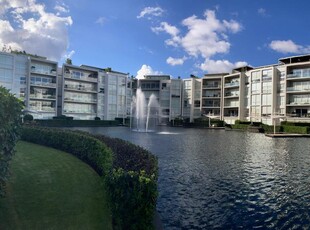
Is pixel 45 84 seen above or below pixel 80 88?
below

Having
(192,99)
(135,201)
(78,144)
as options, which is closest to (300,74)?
(192,99)

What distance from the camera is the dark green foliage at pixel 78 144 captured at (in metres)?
11.9

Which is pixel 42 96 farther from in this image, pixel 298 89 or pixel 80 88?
pixel 298 89

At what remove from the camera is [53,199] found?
8680mm

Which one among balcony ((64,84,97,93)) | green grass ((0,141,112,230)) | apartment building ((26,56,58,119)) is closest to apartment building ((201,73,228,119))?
balcony ((64,84,97,93))

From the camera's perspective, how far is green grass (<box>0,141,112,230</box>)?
7293mm

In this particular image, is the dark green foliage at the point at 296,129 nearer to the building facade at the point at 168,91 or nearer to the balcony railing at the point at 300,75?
the building facade at the point at 168,91

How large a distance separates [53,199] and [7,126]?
111 inches

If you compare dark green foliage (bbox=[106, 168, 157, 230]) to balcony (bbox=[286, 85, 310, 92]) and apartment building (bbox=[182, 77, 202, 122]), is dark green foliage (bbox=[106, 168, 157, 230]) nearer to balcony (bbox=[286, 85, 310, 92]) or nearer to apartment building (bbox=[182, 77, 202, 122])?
balcony (bbox=[286, 85, 310, 92])

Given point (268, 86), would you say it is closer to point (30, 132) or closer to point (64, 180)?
point (30, 132)

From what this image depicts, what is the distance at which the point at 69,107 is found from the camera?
236 feet

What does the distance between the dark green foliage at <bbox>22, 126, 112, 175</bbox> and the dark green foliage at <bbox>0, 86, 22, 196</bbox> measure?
3.11m

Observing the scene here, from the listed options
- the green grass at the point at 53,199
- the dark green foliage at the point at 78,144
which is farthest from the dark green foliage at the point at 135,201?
the dark green foliage at the point at 78,144

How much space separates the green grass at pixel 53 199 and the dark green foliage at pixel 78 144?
69 cm
